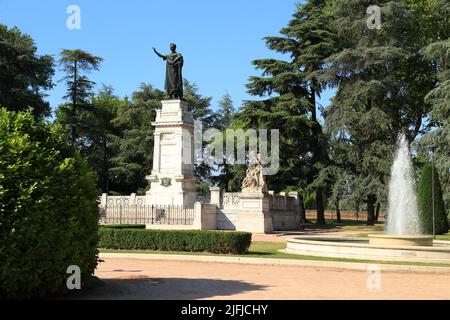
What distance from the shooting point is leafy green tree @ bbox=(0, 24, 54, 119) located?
1997 inches

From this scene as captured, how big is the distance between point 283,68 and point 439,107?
15691mm

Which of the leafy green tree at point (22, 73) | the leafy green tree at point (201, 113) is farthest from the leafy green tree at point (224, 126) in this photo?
the leafy green tree at point (22, 73)

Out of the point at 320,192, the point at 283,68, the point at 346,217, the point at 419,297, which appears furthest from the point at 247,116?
the point at 419,297

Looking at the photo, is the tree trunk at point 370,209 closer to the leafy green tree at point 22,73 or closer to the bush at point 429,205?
the bush at point 429,205

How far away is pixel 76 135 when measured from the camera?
61125mm

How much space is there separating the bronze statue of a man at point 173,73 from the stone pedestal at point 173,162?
118 cm

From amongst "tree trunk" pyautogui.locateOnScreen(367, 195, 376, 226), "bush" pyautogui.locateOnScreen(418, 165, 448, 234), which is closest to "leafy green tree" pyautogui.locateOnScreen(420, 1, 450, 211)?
"bush" pyautogui.locateOnScreen(418, 165, 448, 234)

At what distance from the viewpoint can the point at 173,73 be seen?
42031mm

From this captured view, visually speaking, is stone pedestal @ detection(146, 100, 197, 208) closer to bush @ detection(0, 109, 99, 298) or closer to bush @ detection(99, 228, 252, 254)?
bush @ detection(99, 228, 252, 254)

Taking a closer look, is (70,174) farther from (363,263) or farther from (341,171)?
(341,171)

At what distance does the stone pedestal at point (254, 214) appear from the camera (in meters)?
37.0

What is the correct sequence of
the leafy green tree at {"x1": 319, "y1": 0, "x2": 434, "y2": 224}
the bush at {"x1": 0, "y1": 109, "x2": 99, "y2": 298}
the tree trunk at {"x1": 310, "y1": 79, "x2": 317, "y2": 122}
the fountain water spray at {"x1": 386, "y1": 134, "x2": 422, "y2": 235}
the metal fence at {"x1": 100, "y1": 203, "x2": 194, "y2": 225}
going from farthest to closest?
the tree trunk at {"x1": 310, "y1": 79, "x2": 317, "y2": 122} < the leafy green tree at {"x1": 319, "y1": 0, "x2": 434, "y2": 224} < the metal fence at {"x1": 100, "y1": 203, "x2": 194, "y2": 225} < the fountain water spray at {"x1": 386, "y1": 134, "x2": 422, "y2": 235} < the bush at {"x1": 0, "y1": 109, "x2": 99, "y2": 298}

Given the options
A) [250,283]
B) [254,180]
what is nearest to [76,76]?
[254,180]

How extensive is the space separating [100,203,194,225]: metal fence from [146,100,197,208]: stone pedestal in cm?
167
